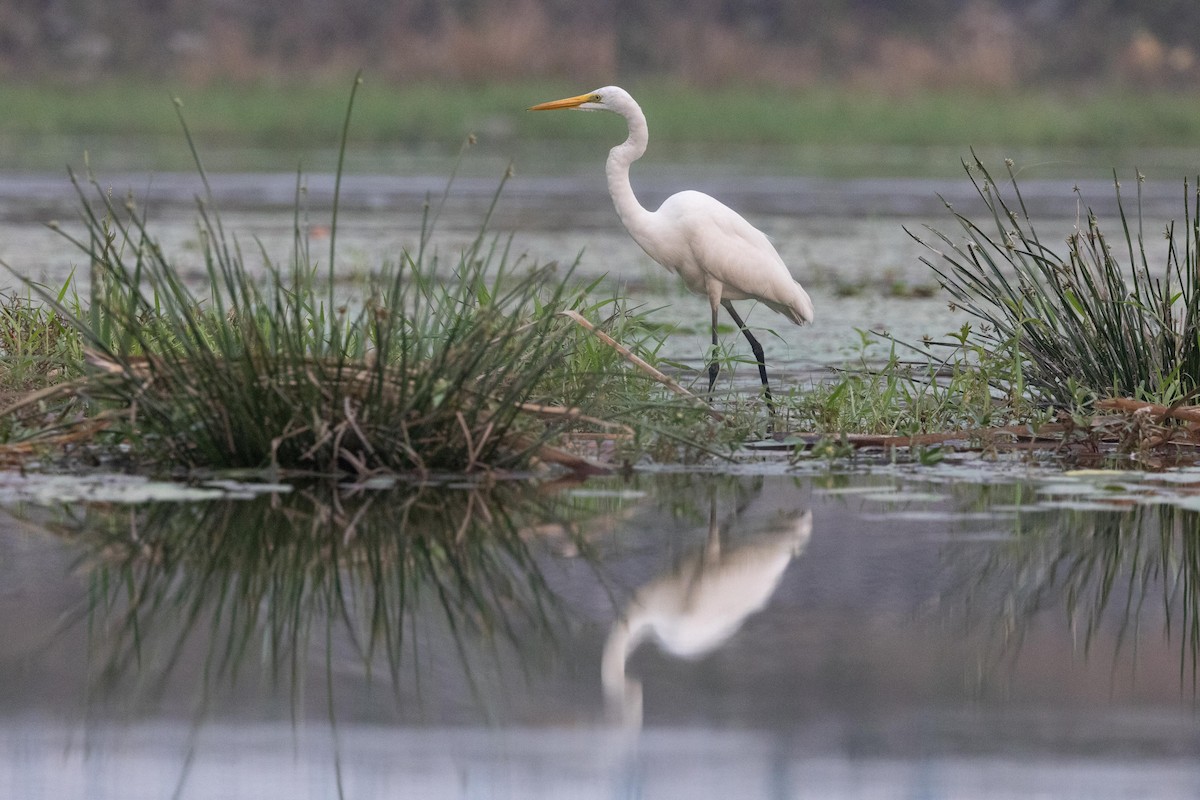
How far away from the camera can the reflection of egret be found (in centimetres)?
371

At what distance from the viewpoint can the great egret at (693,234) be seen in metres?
7.67

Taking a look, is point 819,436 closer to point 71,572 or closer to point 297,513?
point 297,513

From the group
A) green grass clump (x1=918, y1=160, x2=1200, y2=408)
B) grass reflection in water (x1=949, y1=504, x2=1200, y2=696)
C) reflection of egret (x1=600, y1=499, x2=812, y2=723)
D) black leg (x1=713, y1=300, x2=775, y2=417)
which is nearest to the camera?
reflection of egret (x1=600, y1=499, x2=812, y2=723)

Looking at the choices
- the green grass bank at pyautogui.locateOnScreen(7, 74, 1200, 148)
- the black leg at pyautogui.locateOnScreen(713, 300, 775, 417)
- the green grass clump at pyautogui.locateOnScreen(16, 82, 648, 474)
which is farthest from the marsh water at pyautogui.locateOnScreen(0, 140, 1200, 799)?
the green grass bank at pyautogui.locateOnScreen(7, 74, 1200, 148)

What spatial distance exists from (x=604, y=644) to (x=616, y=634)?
0.08 meters

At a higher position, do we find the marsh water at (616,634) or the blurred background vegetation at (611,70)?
the blurred background vegetation at (611,70)

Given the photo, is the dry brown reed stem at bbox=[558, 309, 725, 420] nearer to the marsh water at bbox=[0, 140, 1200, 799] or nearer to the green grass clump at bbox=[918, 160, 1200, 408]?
the marsh water at bbox=[0, 140, 1200, 799]

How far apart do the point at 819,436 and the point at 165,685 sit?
10.0ft

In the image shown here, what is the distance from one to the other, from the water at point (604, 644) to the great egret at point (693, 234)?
7.59ft

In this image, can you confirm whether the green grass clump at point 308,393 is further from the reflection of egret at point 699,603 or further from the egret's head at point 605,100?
the egret's head at point 605,100

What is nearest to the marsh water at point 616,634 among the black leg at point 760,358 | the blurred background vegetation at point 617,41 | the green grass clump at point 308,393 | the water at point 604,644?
the water at point 604,644

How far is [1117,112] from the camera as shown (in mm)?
27281

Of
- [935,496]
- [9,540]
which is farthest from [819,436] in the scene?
[9,540]

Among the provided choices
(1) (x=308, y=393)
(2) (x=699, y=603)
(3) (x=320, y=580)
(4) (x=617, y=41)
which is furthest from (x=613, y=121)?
(2) (x=699, y=603)
